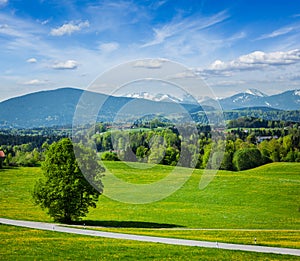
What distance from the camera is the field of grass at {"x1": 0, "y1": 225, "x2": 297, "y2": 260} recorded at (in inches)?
901

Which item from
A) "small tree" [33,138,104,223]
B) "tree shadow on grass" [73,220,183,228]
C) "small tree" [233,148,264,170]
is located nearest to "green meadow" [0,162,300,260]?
"tree shadow on grass" [73,220,183,228]

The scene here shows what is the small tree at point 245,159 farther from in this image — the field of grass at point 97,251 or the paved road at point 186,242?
the field of grass at point 97,251

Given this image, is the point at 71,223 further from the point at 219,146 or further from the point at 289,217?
the point at 219,146

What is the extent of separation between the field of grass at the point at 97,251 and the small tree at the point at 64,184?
35.7ft

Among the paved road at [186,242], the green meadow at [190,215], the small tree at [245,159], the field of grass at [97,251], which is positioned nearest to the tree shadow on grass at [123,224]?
the green meadow at [190,215]

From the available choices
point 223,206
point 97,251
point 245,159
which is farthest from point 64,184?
point 245,159

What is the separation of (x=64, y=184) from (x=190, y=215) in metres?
16.5

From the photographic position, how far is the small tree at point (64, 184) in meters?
39.8

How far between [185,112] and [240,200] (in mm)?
32922

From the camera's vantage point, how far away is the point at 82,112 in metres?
30.7

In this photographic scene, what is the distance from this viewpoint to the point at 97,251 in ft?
80.1

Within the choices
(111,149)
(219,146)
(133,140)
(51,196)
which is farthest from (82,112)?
(219,146)

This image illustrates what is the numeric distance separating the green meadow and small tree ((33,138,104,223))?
225 cm

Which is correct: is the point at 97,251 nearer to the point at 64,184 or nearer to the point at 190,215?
the point at 64,184
